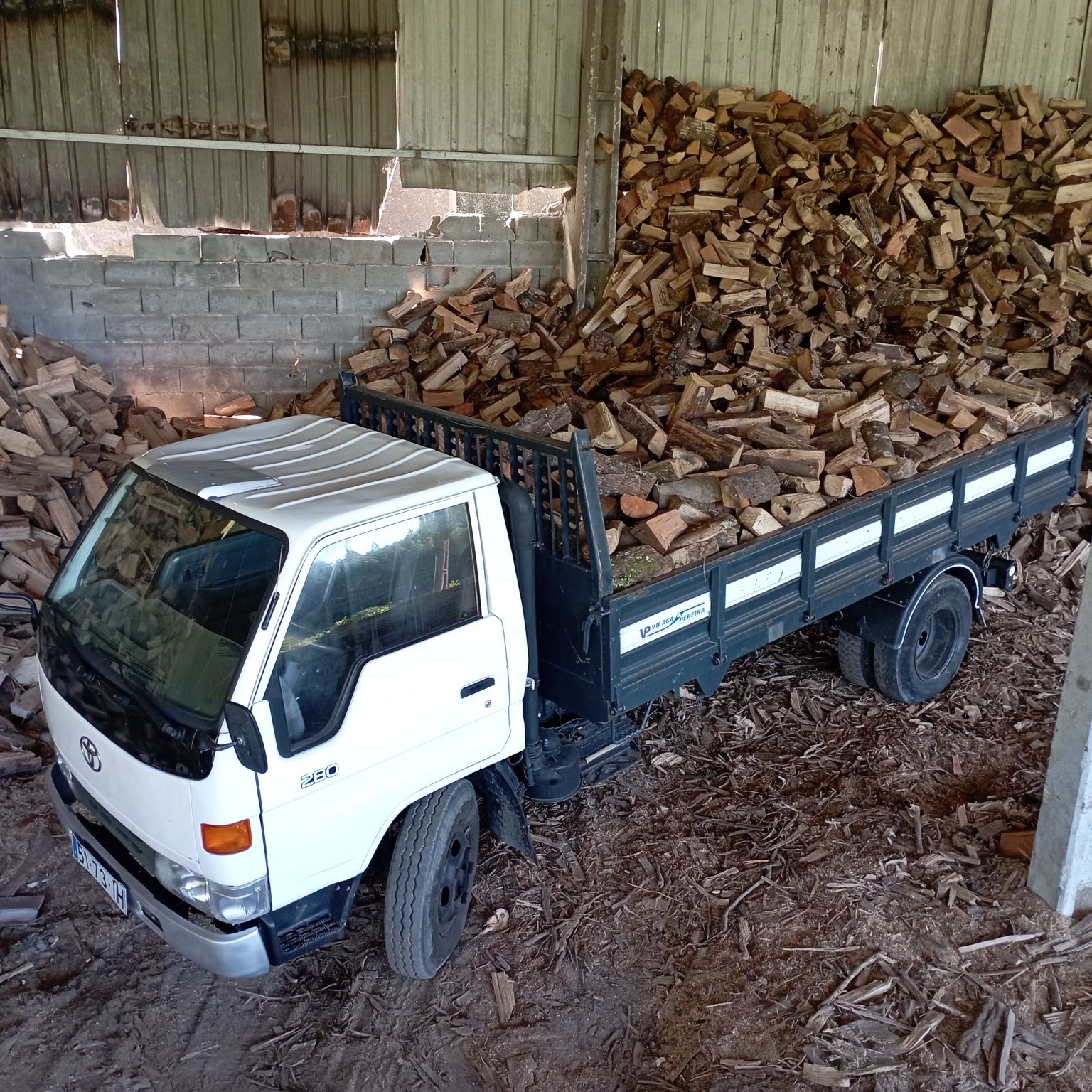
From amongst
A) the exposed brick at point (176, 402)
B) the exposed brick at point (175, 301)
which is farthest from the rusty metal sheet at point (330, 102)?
the exposed brick at point (176, 402)

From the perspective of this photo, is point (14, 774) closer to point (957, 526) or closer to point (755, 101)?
point (957, 526)

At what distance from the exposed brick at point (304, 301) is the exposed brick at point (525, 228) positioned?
1.81 m

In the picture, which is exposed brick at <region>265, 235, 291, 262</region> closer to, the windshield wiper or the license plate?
the windshield wiper

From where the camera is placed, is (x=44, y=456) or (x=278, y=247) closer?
(x=44, y=456)

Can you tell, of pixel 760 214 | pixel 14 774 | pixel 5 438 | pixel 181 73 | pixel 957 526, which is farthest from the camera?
pixel 760 214

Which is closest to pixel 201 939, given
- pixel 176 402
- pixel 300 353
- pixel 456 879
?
pixel 456 879

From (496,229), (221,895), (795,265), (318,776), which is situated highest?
(496,229)

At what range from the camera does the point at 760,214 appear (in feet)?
29.9

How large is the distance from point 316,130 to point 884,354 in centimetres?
506

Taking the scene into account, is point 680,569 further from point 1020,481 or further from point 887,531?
point 1020,481

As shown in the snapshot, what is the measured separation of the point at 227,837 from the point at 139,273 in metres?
6.43

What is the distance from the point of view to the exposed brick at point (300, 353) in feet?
29.1

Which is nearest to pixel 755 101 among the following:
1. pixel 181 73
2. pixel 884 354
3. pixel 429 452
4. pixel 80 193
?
pixel 884 354

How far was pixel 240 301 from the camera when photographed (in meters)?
8.65
